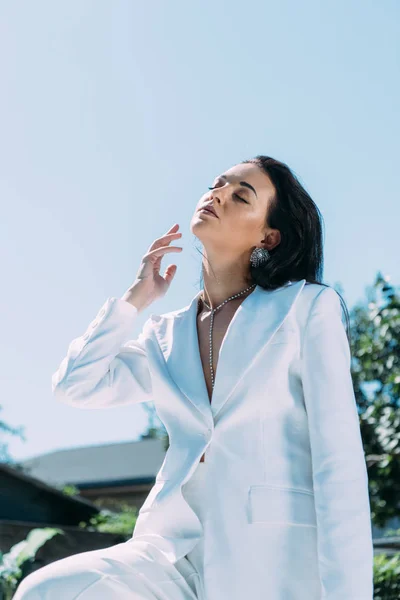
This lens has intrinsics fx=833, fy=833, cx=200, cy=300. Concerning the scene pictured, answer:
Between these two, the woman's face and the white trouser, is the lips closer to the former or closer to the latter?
the woman's face

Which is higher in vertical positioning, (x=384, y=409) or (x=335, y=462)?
(x=335, y=462)

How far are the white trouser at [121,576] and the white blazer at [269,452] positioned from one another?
45 mm

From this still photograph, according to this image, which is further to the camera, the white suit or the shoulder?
the shoulder

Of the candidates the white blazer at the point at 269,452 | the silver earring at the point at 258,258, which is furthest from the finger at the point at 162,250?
the white blazer at the point at 269,452

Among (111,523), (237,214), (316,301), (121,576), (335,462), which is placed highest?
(237,214)

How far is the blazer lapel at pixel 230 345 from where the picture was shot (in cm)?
215

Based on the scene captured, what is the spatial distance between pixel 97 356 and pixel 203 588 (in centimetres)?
77

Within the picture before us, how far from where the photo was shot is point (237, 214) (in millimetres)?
2547

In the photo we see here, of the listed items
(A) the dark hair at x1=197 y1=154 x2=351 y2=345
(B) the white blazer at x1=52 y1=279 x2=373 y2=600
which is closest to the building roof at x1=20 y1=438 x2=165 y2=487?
(A) the dark hair at x1=197 y1=154 x2=351 y2=345

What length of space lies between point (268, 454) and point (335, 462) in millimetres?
170

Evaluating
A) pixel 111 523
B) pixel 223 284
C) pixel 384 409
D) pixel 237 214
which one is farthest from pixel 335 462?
pixel 111 523

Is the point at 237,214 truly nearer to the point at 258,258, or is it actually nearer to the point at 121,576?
the point at 258,258

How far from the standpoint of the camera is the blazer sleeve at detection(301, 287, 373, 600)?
186 cm

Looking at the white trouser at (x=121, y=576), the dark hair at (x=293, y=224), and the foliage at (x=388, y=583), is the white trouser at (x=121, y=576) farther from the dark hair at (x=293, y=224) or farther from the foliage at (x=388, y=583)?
the foliage at (x=388, y=583)
